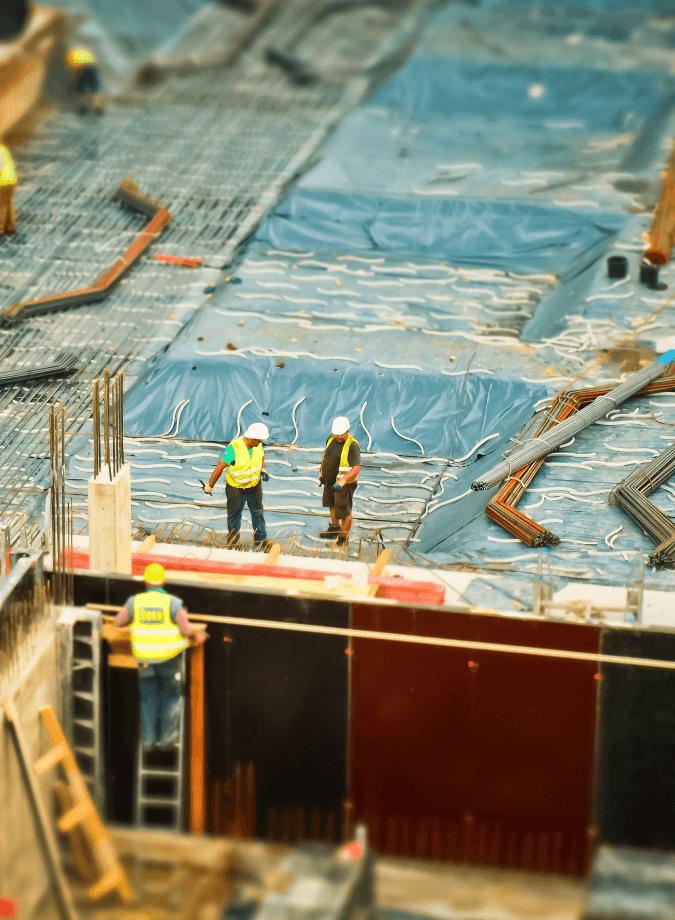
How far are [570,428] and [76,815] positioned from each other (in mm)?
9820

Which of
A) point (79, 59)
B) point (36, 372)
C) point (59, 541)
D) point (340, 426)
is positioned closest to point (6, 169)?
point (36, 372)

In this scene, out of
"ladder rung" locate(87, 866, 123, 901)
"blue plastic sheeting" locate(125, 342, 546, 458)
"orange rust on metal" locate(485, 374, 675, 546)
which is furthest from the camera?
"blue plastic sheeting" locate(125, 342, 546, 458)

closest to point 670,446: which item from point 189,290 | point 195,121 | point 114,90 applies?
point 189,290

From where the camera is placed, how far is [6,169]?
3356 centimetres

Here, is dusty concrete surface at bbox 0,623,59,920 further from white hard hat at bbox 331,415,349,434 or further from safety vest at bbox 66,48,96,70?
safety vest at bbox 66,48,96,70

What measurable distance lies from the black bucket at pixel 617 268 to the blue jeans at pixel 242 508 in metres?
10.4

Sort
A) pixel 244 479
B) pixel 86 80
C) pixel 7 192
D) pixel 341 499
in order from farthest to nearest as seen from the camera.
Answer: pixel 86 80
pixel 7 192
pixel 341 499
pixel 244 479

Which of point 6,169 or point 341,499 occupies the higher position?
point 6,169

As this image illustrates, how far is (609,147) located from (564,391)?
11.3 metres

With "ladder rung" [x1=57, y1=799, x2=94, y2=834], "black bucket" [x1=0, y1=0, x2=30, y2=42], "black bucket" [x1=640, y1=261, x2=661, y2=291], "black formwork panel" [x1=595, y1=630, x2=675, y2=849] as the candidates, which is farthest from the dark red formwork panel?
"black bucket" [x1=0, y1=0, x2=30, y2=42]

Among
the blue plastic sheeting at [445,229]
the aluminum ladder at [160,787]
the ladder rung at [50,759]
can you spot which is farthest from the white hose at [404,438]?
the ladder rung at [50,759]

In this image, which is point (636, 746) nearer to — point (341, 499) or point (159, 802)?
point (341, 499)

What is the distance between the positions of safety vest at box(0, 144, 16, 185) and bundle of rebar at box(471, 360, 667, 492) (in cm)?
1093

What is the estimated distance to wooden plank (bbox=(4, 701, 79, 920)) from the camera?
21.7 metres
